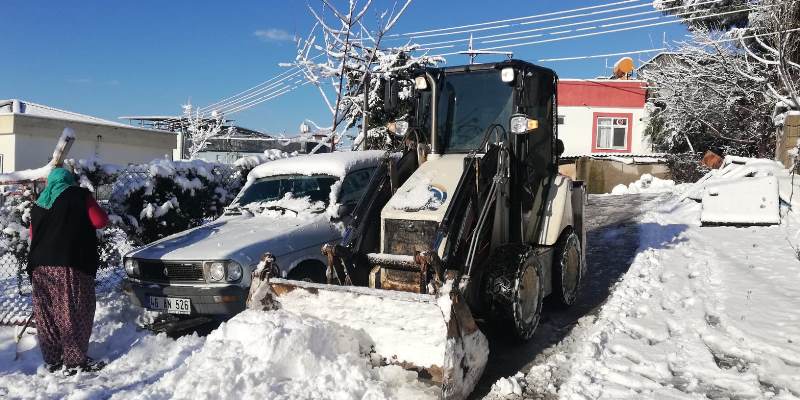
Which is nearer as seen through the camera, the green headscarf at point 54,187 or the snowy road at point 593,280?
the snowy road at point 593,280

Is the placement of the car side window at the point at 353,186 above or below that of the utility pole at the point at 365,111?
below

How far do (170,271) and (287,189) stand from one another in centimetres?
183

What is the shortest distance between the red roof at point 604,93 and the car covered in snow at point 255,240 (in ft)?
66.4

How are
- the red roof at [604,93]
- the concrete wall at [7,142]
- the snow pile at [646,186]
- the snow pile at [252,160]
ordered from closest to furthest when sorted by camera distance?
the snow pile at [252,160]
the snow pile at [646,186]
the red roof at [604,93]
the concrete wall at [7,142]

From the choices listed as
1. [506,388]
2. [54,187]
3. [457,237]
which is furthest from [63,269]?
[506,388]

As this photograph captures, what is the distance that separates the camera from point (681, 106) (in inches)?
869

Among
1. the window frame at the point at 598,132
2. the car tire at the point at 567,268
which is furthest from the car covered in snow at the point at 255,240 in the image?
the window frame at the point at 598,132

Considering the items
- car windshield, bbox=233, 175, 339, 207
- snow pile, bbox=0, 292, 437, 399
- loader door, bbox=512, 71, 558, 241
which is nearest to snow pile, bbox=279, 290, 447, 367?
snow pile, bbox=0, 292, 437, 399

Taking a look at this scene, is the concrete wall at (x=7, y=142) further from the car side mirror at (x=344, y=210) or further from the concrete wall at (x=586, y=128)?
the car side mirror at (x=344, y=210)

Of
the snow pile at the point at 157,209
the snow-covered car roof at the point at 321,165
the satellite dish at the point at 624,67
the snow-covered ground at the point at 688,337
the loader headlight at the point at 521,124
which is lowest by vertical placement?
the snow-covered ground at the point at 688,337

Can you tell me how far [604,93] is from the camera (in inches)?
1019

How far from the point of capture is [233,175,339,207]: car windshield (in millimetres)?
7137

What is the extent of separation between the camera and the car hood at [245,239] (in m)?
5.89

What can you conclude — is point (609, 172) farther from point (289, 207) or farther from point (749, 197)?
point (289, 207)
